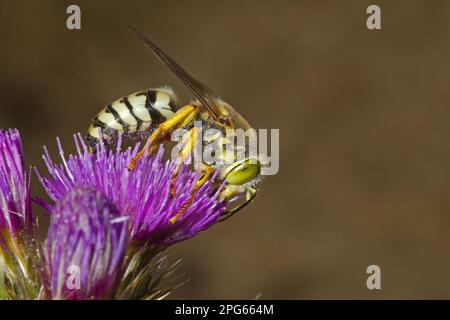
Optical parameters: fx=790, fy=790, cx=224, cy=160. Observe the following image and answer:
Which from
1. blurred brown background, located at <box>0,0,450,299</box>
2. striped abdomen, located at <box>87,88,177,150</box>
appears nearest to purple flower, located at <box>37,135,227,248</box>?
striped abdomen, located at <box>87,88,177,150</box>

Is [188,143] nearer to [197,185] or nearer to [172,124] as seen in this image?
[172,124]

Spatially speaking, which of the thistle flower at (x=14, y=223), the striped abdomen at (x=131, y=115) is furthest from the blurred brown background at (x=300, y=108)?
the thistle flower at (x=14, y=223)

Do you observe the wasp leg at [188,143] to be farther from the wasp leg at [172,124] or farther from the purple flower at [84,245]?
the purple flower at [84,245]

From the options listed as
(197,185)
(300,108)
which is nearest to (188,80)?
(197,185)

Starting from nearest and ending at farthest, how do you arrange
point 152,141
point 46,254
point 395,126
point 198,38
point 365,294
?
1. point 46,254
2. point 152,141
3. point 365,294
4. point 395,126
5. point 198,38

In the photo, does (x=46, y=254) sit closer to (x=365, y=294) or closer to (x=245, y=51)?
(x=365, y=294)
